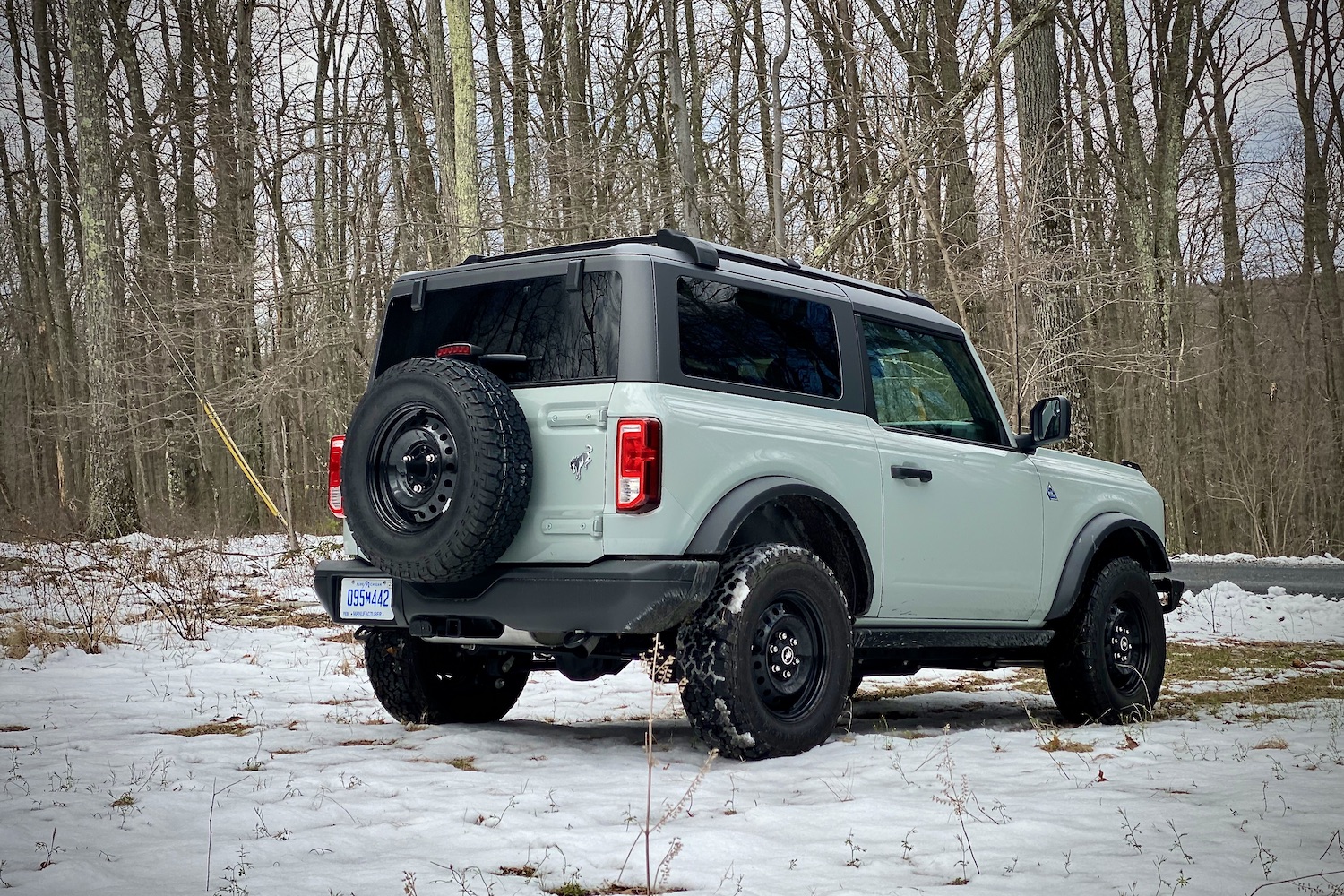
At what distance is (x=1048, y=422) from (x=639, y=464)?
9.15 ft

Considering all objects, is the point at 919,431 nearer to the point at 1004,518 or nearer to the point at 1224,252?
the point at 1004,518

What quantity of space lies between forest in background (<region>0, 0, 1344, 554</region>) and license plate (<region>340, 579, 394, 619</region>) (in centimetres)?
774

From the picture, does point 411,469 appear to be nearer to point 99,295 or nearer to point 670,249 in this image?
point 670,249

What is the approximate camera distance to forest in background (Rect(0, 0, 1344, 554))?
Result: 45.1 feet

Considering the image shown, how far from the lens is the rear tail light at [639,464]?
4539mm

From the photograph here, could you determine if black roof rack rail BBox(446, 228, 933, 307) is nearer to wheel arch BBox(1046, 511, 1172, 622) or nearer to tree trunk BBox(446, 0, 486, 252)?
wheel arch BBox(1046, 511, 1172, 622)

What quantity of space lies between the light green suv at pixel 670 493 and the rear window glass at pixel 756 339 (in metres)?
0.01

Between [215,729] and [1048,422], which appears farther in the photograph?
[1048,422]

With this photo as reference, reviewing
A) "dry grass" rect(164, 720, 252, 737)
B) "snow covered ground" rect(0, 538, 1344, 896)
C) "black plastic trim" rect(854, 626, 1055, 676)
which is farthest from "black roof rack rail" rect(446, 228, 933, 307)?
"dry grass" rect(164, 720, 252, 737)

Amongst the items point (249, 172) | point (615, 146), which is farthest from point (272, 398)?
point (249, 172)

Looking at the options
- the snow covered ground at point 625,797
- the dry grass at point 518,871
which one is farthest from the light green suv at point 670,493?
the dry grass at point 518,871

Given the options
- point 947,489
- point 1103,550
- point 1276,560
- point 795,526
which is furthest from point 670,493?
point 1276,560

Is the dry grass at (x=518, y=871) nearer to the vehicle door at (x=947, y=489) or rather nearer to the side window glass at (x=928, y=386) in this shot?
the vehicle door at (x=947, y=489)

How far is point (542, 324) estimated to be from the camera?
500 cm
